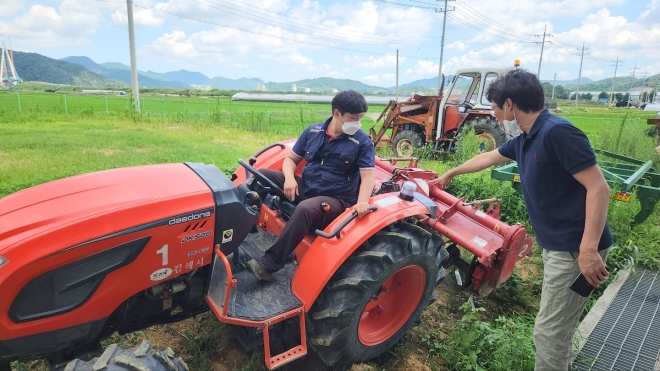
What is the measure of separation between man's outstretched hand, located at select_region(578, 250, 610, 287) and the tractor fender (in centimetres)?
102

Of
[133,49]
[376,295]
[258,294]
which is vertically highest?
[133,49]

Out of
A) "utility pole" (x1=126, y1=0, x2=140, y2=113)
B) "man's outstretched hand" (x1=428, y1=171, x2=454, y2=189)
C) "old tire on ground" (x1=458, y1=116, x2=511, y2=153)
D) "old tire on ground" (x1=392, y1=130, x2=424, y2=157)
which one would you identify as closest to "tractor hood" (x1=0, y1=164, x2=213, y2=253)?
"man's outstretched hand" (x1=428, y1=171, x2=454, y2=189)

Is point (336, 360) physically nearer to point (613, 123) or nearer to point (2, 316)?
point (2, 316)

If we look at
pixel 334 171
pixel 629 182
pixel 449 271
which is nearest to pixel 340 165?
pixel 334 171

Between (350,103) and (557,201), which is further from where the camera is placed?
(350,103)

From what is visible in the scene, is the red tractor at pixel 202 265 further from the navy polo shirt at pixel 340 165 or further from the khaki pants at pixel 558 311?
the khaki pants at pixel 558 311

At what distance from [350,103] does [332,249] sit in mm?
1021

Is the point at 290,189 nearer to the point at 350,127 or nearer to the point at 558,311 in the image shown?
the point at 350,127

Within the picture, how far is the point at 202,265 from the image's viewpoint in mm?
2223

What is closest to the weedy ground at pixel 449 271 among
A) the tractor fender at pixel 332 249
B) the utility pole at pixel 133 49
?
the tractor fender at pixel 332 249

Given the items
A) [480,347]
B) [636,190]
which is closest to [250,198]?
[480,347]

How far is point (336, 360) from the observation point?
2484mm

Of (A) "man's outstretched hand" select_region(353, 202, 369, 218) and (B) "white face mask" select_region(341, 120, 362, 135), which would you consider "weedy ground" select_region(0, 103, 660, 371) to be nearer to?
(A) "man's outstretched hand" select_region(353, 202, 369, 218)

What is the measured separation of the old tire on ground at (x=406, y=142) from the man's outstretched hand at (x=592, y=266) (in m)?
7.97
